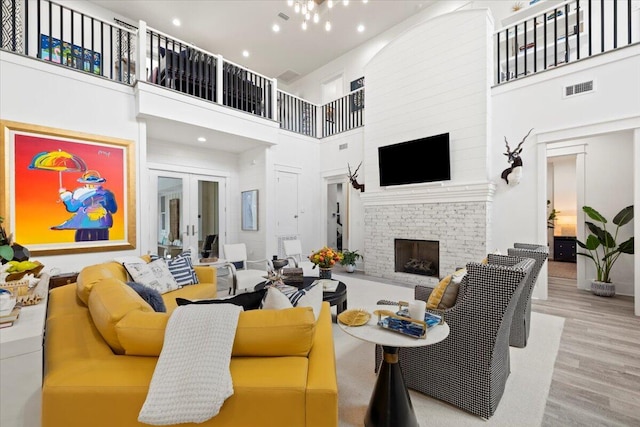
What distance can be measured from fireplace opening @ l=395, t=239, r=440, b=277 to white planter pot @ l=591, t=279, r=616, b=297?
2.31 metres

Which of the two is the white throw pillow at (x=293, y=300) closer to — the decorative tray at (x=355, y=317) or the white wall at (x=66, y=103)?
the decorative tray at (x=355, y=317)

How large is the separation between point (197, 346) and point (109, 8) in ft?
26.3

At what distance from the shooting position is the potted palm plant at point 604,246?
4.32 meters

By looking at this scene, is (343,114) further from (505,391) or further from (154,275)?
(505,391)

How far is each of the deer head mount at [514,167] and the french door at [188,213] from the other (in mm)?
5776

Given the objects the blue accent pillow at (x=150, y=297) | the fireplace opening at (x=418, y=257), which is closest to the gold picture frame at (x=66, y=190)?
the blue accent pillow at (x=150, y=297)

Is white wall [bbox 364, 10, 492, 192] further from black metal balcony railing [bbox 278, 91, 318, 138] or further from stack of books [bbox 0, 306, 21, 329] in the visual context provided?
stack of books [bbox 0, 306, 21, 329]

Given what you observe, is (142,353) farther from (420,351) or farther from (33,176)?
(33,176)

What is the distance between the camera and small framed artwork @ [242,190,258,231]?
21.2 feet

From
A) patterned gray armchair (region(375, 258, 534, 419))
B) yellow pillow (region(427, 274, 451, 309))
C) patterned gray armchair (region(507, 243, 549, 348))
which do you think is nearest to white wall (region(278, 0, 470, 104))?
patterned gray armchair (region(507, 243, 549, 348))

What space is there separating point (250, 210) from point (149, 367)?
5445 mm

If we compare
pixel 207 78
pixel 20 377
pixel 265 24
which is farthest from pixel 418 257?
pixel 265 24

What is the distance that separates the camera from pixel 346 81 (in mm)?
8219

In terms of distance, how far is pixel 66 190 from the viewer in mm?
3955
